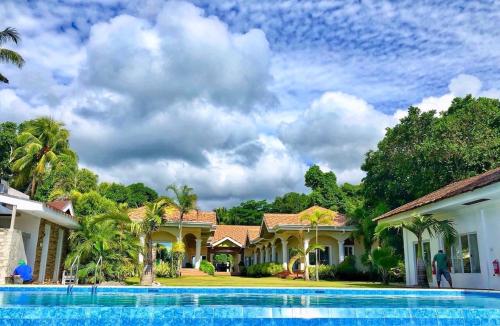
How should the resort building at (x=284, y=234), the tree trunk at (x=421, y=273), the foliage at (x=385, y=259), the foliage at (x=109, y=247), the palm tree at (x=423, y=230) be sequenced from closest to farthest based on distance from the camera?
the foliage at (x=109, y=247) < the palm tree at (x=423, y=230) < the tree trunk at (x=421, y=273) < the foliage at (x=385, y=259) < the resort building at (x=284, y=234)

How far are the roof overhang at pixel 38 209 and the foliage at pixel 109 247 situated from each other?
4.13ft

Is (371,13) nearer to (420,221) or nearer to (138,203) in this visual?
(420,221)

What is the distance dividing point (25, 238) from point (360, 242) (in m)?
21.5

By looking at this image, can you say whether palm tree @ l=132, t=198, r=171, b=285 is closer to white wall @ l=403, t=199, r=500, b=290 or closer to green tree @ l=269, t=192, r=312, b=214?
white wall @ l=403, t=199, r=500, b=290

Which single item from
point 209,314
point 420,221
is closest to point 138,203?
point 420,221

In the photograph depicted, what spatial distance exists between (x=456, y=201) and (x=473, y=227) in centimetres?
145

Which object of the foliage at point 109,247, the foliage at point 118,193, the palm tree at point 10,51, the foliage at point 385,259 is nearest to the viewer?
the foliage at point 109,247

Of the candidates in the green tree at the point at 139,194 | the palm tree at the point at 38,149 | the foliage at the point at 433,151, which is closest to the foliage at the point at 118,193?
the green tree at the point at 139,194

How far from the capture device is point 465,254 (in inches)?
678

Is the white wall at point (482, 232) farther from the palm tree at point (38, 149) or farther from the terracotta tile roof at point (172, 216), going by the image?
the palm tree at point (38, 149)

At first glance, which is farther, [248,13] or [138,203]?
[138,203]

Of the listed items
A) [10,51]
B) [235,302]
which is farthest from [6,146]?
[235,302]

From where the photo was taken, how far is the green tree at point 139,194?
6031 centimetres

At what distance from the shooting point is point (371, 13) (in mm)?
13969
